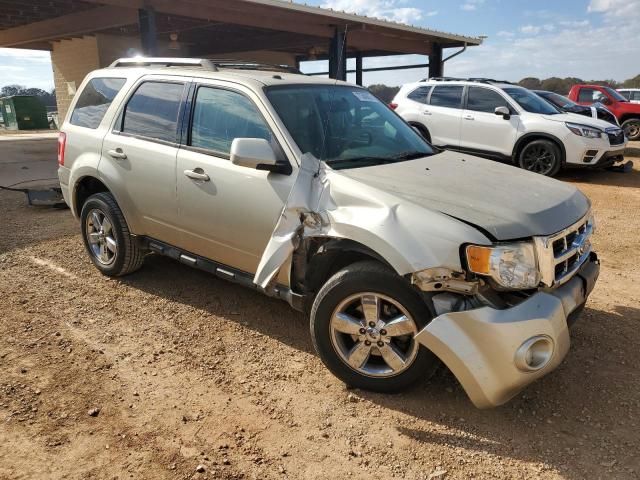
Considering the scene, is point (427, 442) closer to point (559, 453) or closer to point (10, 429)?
point (559, 453)

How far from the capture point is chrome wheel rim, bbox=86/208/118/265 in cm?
468

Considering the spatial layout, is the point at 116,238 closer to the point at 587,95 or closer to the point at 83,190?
the point at 83,190

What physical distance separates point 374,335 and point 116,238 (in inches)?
105

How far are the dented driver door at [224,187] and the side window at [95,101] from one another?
1.18 meters

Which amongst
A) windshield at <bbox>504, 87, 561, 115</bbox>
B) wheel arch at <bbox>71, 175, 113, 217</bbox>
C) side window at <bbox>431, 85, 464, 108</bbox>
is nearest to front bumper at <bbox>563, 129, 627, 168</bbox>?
windshield at <bbox>504, 87, 561, 115</bbox>

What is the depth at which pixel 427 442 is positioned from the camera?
271 centimetres

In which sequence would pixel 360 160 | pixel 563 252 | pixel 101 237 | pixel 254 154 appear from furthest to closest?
pixel 101 237 → pixel 360 160 → pixel 254 154 → pixel 563 252

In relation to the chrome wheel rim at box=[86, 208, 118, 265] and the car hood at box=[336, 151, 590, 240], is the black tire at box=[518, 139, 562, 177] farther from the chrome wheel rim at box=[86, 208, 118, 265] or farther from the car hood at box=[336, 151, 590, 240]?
the chrome wheel rim at box=[86, 208, 118, 265]

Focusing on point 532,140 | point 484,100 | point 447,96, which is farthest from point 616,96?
point 532,140

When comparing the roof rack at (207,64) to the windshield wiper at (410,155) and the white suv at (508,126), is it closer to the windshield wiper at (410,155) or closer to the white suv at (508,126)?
the windshield wiper at (410,155)

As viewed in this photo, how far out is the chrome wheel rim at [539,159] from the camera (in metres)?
9.63

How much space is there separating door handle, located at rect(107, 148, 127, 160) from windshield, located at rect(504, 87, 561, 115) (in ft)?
26.5

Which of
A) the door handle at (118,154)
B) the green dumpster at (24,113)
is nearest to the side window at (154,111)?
the door handle at (118,154)

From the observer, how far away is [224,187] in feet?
11.8
